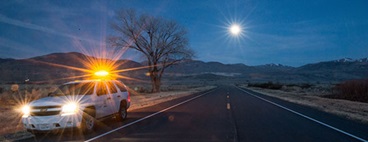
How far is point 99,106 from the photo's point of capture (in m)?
11.4

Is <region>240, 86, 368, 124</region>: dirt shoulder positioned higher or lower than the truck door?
lower

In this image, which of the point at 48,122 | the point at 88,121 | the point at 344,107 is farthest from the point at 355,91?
the point at 48,122

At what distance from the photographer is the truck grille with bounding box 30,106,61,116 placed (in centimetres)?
945

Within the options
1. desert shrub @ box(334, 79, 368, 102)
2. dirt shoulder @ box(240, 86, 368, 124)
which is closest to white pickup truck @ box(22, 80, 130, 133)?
dirt shoulder @ box(240, 86, 368, 124)

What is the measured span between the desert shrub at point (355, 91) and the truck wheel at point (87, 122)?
2702 cm

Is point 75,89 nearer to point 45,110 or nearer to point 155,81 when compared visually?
point 45,110

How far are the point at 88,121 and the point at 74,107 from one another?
30.3 inches

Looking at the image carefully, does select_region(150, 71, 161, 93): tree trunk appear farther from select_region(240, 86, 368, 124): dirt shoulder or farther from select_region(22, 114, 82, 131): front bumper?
select_region(22, 114, 82, 131): front bumper

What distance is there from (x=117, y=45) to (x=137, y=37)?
3156 mm

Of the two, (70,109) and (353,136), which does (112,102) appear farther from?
(353,136)

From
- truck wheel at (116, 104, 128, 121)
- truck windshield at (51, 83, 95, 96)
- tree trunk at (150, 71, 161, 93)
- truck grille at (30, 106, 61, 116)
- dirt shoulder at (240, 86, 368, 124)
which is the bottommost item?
dirt shoulder at (240, 86, 368, 124)

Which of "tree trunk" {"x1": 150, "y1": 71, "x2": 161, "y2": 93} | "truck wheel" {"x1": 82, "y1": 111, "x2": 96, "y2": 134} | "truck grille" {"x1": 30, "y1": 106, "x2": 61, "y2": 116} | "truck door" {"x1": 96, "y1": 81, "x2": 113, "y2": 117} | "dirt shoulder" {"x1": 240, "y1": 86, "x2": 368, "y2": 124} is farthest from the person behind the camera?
"tree trunk" {"x1": 150, "y1": 71, "x2": 161, "y2": 93}

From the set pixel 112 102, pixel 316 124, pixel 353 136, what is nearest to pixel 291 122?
pixel 316 124

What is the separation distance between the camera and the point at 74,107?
9.88m
